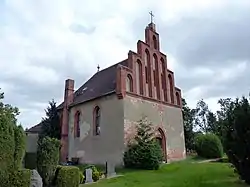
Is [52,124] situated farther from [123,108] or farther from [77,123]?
[123,108]

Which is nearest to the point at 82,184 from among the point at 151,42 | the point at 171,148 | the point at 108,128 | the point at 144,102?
the point at 108,128

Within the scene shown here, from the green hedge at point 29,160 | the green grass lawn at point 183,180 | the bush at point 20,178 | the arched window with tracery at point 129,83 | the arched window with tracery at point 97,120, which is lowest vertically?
the green grass lawn at point 183,180

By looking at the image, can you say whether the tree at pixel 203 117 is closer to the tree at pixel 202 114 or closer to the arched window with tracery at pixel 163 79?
the tree at pixel 202 114

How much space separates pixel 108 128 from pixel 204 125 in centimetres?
5186

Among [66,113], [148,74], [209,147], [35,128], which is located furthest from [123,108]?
[35,128]

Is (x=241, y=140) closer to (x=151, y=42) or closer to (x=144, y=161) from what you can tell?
(x=144, y=161)

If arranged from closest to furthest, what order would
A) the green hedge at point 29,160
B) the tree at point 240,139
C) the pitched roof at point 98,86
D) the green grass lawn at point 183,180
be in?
the tree at point 240,139 < the green grass lawn at point 183,180 < the green hedge at point 29,160 < the pitched roof at point 98,86

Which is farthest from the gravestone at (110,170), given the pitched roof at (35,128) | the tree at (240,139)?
the pitched roof at (35,128)

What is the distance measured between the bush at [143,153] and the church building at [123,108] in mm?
732

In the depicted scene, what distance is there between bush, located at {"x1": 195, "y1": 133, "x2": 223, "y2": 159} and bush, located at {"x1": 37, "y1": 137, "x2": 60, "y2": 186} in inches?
760

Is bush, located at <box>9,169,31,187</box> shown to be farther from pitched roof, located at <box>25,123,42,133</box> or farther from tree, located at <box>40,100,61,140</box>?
pitched roof, located at <box>25,123,42,133</box>

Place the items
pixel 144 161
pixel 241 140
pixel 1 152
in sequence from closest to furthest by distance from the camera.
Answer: pixel 1 152 < pixel 241 140 < pixel 144 161

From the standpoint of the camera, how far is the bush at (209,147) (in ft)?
102

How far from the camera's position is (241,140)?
14508mm
